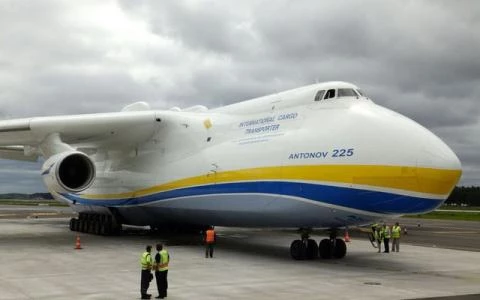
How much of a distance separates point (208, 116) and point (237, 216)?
4.21m

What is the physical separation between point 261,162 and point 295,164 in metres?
1.27

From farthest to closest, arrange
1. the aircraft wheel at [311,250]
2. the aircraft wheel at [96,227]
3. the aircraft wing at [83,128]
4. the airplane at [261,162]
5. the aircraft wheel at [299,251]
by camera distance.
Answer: the aircraft wheel at [96,227]
the aircraft wing at [83,128]
the aircraft wheel at [311,250]
the aircraft wheel at [299,251]
the airplane at [261,162]

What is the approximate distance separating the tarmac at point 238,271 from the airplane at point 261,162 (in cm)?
126

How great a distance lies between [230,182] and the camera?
15914 millimetres

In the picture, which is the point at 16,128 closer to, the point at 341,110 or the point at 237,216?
the point at 237,216

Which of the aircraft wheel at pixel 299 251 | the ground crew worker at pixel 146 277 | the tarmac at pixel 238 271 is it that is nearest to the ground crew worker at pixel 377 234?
the tarmac at pixel 238 271

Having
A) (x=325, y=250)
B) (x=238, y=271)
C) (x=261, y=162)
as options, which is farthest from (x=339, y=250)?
(x=238, y=271)

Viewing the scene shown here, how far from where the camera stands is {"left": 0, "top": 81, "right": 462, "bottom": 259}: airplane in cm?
1259

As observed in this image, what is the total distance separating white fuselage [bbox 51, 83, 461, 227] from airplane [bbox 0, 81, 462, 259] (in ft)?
0.09

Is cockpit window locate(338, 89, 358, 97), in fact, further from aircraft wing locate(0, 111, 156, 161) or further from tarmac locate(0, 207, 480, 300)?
aircraft wing locate(0, 111, 156, 161)

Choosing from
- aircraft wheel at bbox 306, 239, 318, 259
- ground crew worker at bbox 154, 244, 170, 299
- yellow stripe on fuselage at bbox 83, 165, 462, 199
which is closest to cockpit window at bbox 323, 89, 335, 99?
yellow stripe on fuselage at bbox 83, 165, 462, 199

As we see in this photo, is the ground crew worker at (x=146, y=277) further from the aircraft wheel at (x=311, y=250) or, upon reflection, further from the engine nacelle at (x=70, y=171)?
the engine nacelle at (x=70, y=171)

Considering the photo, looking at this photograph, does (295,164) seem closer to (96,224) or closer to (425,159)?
(425,159)

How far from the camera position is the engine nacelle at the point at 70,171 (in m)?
18.1
